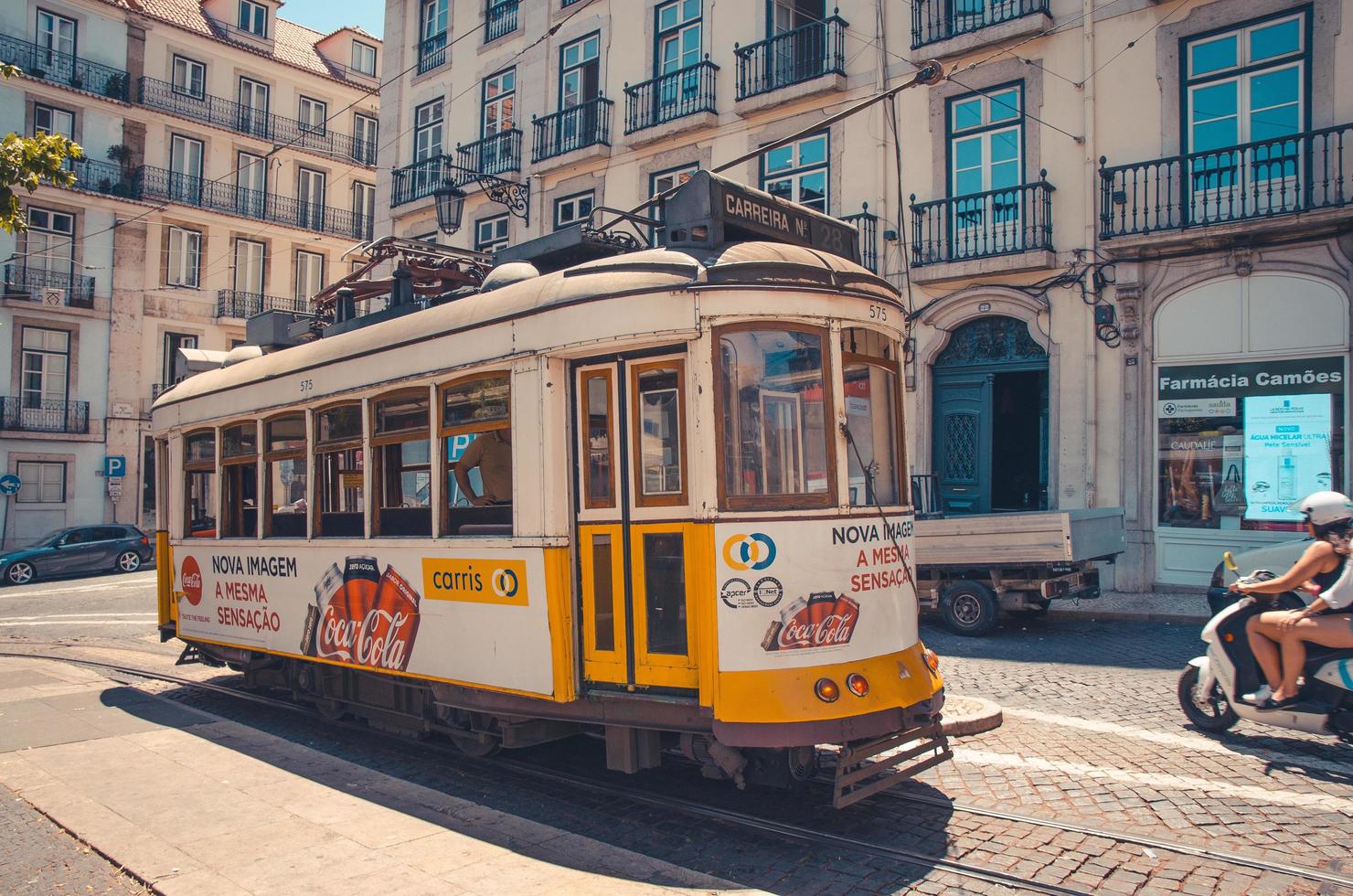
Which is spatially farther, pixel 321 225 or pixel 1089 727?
pixel 321 225

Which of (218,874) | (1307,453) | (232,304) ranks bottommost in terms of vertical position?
(218,874)

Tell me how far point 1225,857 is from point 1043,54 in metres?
13.6

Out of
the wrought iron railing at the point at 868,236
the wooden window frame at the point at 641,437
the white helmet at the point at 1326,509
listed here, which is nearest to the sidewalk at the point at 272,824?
the wooden window frame at the point at 641,437

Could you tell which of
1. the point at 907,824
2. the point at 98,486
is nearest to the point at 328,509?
the point at 907,824

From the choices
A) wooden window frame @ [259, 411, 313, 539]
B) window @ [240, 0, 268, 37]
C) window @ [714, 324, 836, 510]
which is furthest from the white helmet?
window @ [240, 0, 268, 37]

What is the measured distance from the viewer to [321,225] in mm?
38000

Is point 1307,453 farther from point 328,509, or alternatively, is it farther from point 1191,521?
point 328,509

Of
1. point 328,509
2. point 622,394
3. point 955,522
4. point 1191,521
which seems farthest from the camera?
point 1191,521

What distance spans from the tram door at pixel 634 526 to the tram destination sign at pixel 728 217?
998 millimetres

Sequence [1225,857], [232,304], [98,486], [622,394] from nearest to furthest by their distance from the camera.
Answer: [1225,857] < [622,394] < [98,486] < [232,304]

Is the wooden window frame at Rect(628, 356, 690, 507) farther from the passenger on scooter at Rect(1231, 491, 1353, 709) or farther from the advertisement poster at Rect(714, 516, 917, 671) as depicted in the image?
the passenger on scooter at Rect(1231, 491, 1353, 709)

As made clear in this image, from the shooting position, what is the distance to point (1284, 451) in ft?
44.4

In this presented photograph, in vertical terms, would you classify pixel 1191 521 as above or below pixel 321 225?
below

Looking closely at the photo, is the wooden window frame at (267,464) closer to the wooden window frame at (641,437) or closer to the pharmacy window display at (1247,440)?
the wooden window frame at (641,437)
